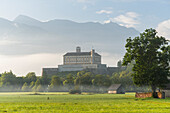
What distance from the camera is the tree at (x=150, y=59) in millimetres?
64562

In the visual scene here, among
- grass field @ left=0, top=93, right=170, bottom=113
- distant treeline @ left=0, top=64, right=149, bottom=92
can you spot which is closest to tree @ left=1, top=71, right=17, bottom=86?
distant treeline @ left=0, top=64, right=149, bottom=92

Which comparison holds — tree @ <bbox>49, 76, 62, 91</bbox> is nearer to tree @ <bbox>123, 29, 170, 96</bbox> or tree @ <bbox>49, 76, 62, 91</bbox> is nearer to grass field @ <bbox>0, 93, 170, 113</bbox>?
tree @ <bbox>123, 29, 170, 96</bbox>

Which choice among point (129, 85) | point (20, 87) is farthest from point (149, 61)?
point (20, 87)

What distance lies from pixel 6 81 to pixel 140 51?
115m

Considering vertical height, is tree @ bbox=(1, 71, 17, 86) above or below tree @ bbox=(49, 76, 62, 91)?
above

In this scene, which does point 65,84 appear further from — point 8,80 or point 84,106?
point 84,106

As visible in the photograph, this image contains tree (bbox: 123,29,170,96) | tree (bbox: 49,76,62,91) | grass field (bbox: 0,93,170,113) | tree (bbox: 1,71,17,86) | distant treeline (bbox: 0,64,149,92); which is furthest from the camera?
tree (bbox: 1,71,17,86)

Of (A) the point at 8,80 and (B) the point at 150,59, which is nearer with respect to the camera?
(B) the point at 150,59

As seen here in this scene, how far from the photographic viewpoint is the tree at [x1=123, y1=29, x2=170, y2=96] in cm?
6456

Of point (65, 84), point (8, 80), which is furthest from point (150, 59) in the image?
point (8, 80)

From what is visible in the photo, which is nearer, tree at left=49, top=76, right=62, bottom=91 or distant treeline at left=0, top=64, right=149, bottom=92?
distant treeline at left=0, top=64, right=149, bottom=92

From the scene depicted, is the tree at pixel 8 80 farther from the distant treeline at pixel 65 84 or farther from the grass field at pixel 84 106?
the grass field at pixel 84 106

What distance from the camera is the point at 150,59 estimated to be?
66438mm

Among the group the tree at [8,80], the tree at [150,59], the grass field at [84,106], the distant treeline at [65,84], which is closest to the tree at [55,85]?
the distant treeline at [65,84]
